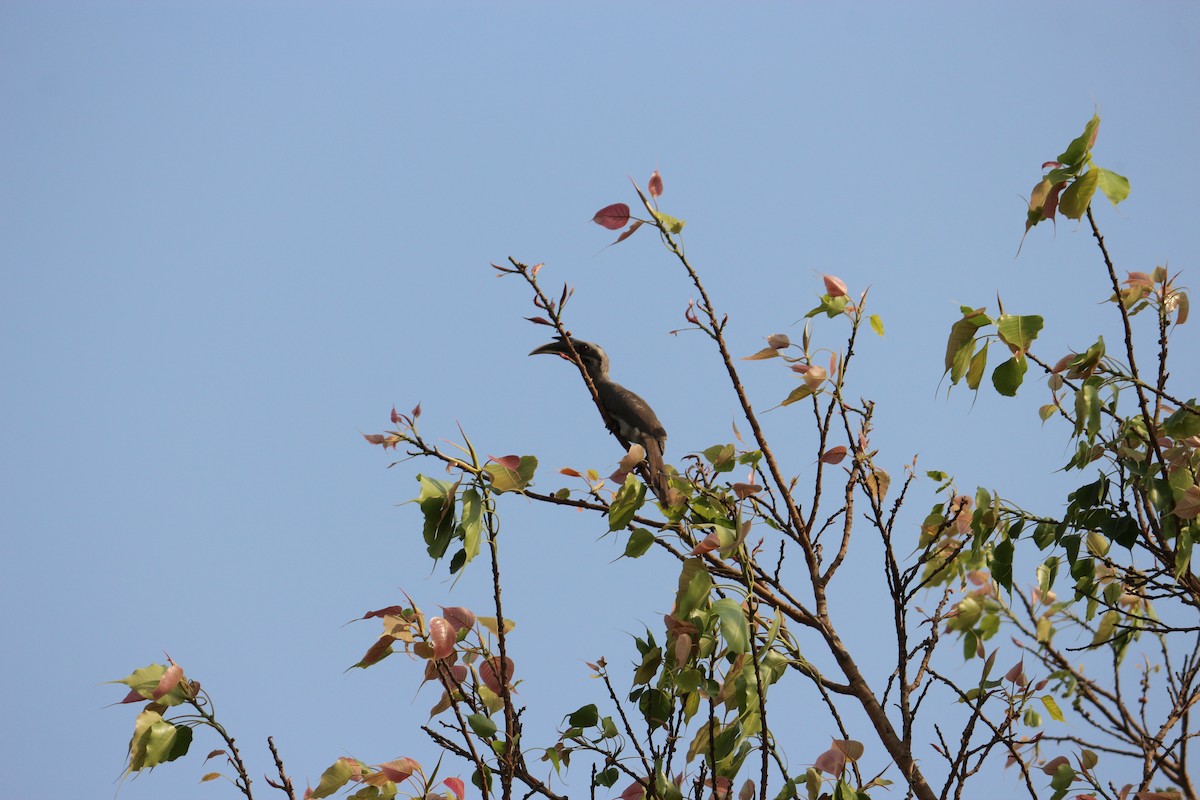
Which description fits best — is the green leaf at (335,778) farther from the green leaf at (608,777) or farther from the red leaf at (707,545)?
the red leaf at (707,545)

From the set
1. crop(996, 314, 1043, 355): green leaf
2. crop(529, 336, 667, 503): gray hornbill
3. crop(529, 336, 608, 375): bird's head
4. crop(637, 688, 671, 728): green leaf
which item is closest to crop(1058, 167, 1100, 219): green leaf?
crop(996, 314, 1043, 355): green leaf

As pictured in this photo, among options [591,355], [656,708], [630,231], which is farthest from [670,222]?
[591,355]

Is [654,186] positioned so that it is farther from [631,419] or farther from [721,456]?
[631,419]

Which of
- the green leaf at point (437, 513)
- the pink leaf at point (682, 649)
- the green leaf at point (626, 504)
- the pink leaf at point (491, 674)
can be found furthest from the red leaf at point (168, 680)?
the pink leaf at point (682, 649)

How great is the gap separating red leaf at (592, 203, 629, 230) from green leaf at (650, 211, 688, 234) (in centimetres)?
9

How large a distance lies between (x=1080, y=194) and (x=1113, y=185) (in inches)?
3.9

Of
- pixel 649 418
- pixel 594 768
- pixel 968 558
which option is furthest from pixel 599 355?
pixel 594 768

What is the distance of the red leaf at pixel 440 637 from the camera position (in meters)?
2.77

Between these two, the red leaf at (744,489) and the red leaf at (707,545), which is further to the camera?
the red leaf at (744,489)

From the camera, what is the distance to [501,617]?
269cm

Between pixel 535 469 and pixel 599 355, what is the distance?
4.38 meters

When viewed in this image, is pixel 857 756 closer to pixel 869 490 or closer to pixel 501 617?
pixel 869 490

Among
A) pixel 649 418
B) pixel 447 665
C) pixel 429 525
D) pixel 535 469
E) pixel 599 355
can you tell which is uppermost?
pixel 599 355

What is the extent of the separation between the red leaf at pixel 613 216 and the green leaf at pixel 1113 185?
Result: 53.7 inches
